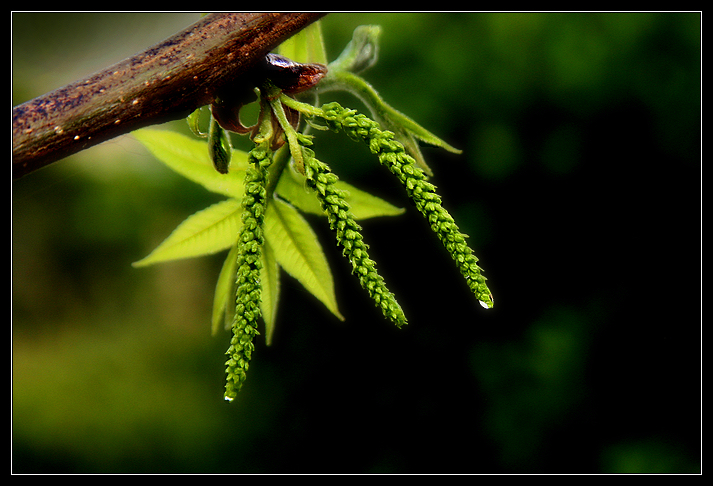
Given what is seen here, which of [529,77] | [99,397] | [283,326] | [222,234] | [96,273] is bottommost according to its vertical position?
[99,397]

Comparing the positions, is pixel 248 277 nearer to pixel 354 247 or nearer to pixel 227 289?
pixel 354 247

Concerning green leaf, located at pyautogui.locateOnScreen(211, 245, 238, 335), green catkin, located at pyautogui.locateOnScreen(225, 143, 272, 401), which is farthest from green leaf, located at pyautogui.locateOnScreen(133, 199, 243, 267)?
green catkin, located at pyautogui.locateOnScreen(225, 143, 272, 401)

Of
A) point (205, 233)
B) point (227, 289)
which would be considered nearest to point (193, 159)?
point (205, 233)

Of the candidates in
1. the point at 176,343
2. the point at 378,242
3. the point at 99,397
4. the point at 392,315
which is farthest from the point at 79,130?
the point at 99,397

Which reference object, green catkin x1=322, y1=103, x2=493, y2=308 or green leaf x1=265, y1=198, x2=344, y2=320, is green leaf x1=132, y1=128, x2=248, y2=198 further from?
green catkin x1=322, y1=103, x2=493, y2=308

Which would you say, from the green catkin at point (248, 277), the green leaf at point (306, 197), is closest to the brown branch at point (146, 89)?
the green catkin at point (248, 277)

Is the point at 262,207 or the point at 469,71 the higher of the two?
the point at 262,207

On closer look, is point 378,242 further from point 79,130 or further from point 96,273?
point 79,130
